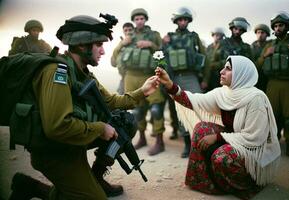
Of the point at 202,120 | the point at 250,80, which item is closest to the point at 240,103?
the point at 250,80

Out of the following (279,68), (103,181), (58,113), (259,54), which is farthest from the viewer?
(259,54)

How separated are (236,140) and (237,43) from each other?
2.65m

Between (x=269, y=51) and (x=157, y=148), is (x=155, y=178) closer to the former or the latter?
(x=157, y=148)

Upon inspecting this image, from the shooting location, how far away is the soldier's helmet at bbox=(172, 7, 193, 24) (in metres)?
4.99

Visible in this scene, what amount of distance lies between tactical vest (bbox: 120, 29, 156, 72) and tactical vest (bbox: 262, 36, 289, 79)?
1.66 metres

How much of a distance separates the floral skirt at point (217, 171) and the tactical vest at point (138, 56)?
1.77 metres

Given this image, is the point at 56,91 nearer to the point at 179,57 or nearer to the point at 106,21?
the point at 106,21

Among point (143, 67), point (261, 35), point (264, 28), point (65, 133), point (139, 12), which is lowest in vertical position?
point (65, 133)

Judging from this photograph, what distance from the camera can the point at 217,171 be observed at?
304 centimetres

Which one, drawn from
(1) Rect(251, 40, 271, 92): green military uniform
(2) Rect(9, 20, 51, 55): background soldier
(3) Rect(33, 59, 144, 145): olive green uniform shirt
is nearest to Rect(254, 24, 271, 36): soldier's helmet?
(1) Rect(251, 40, 271, 92): green military uniform

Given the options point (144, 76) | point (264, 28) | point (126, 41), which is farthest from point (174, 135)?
point (264, 28)

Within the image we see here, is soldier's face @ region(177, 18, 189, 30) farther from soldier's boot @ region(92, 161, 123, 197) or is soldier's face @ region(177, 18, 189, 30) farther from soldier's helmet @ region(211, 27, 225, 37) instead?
soldier's boot @ region(92, 161, 123, 197)

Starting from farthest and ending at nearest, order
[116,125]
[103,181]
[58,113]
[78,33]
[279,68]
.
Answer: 1. [279,68]
2. [103,181]
3. [116,125]
4. [78,33]
5. [58,113]

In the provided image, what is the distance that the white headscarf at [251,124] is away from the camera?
301cm
